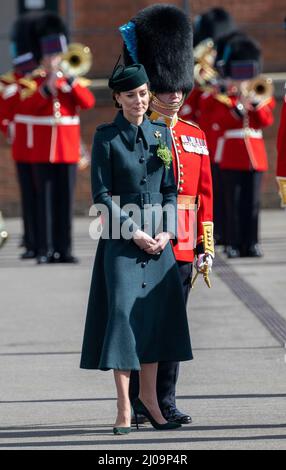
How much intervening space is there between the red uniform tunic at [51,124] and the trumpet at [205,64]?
1.47 meters

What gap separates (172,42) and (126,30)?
11.8 inches

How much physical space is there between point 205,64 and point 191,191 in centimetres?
808

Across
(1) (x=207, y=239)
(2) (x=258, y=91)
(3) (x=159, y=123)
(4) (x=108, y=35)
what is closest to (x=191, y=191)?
→ (1) (x=207, y=239)

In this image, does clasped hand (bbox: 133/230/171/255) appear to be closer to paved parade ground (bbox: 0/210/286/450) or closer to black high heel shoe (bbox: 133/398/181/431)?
black high heel shoe (bbox: 133/398/181/431)

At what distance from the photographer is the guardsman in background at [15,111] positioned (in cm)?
1406

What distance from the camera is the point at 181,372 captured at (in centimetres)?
870

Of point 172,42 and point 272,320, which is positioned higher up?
point 172,42

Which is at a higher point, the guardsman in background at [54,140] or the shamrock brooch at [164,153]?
the shamrock brooch at [164,153]

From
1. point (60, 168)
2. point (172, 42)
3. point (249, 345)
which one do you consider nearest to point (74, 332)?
point (249, 345)

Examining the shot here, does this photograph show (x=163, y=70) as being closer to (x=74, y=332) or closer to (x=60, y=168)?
(x=74, y=332)

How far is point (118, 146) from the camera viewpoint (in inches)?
278

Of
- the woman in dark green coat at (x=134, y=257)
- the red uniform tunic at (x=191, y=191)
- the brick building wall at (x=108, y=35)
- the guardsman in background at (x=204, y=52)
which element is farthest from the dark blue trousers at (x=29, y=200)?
the woman in dark green coat at (x=134, y=257)

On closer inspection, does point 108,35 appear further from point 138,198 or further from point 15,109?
point 138,198

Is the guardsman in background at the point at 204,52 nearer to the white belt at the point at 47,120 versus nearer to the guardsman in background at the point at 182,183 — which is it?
the white belt at the point at 47,120
